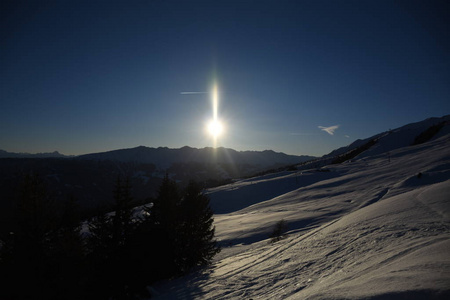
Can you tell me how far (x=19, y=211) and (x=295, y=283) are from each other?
1140 centimetres

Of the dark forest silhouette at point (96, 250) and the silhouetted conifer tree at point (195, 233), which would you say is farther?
the silhouetted conifer tree at point (195, 233)

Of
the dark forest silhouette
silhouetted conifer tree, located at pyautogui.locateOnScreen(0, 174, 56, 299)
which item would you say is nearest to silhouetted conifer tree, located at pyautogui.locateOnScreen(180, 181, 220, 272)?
the dark forest silhouette

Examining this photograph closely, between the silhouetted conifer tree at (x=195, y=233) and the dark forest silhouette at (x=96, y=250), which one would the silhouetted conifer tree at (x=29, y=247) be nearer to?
the dark forest silhouette at (x=96, y=250)

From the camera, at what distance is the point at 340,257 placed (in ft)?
15.5

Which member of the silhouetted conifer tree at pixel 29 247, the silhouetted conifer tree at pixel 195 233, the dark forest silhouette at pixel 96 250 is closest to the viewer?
the silhouetted conifer tree at pixel 29 247

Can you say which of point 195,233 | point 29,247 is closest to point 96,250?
point 29,247

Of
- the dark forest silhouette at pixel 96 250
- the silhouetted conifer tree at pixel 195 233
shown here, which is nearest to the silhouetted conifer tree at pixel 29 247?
the dark forest silhouette at pixel 96 250

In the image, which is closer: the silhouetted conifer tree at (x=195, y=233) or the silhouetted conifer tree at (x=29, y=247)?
the silhouetted conifer tree at (x=29, y=247)

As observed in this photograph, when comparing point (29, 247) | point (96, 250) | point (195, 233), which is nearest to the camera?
point (29, 247)

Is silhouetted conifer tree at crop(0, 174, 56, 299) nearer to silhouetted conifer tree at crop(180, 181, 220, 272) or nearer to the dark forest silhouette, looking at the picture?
the dark forest silhouette

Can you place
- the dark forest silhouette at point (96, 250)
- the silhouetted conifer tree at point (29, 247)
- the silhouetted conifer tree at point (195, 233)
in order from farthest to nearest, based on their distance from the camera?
the silhouetted conifer tree at point (195, 233) < the dark forest silhouette at point (96, 250) < the silhouetted conifer tree at point (29, 247)

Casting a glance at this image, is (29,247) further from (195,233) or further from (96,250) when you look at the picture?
(195,233)

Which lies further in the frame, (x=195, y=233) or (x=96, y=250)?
(x=195, y=233)

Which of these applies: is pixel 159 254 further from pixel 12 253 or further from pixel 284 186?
pixel 284 186
